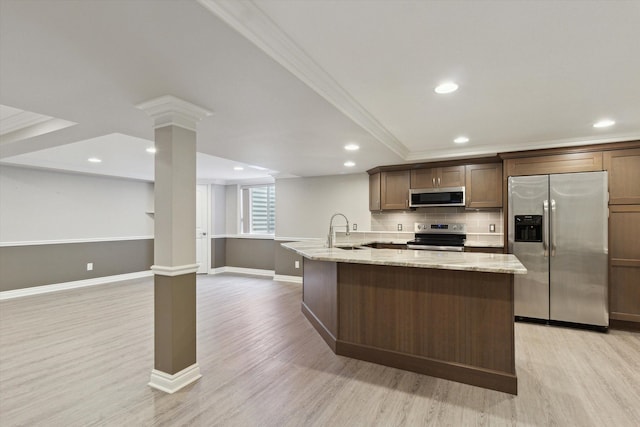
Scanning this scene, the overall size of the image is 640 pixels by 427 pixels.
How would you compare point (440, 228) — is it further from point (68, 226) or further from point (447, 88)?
point (68, 226)

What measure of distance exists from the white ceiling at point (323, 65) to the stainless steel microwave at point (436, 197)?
4.46 feet

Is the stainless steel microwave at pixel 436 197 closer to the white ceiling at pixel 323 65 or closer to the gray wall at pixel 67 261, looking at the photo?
the white ceiling at pixel 323 65

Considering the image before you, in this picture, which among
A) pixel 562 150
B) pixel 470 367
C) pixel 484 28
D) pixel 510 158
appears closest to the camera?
pixel 484 28

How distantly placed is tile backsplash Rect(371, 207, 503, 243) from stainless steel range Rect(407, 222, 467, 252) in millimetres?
85

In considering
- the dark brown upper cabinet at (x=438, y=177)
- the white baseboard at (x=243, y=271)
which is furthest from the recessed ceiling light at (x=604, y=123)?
the white baseboard at (x=243, y=271)

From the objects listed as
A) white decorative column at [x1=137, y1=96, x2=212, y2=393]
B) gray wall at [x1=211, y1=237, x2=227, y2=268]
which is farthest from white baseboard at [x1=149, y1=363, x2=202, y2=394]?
gray wall at [x1=211, y1=237, x2=227, y2=268]

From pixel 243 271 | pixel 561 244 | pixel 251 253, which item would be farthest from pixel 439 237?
pixel 243 271

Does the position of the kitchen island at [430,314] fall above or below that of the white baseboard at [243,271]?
above

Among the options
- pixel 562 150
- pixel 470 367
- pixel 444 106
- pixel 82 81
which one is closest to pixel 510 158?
pixel 562 150

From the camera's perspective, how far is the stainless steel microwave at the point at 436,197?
4.66 meters

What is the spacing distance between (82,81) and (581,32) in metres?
2.96

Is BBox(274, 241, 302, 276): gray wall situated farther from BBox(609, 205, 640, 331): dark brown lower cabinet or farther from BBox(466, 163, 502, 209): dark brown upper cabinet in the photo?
BBox(609, 205, 640, 331): dark brown lower cabinet

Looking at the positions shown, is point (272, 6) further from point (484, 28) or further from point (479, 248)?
point (479, 248)

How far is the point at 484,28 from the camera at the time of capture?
5.51 feet
